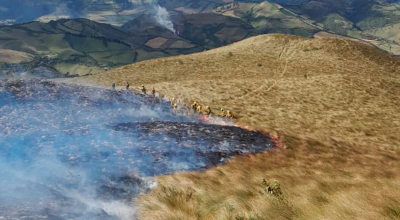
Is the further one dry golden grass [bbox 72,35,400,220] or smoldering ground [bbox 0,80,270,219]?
smoldering ground [bbox 0,80,270,219]

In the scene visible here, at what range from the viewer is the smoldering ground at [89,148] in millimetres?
14688

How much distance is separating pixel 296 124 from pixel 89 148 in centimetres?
2587

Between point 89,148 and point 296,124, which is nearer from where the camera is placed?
point 89,148

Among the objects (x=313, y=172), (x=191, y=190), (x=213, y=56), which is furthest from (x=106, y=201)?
(x=213, y=56)

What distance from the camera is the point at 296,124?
1538 inches

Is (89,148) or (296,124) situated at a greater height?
(89,148)

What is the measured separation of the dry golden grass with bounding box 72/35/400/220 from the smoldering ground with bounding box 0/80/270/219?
2.23 m

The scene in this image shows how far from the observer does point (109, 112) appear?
35.8 meters

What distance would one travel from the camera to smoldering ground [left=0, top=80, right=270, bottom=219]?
14.7 meters

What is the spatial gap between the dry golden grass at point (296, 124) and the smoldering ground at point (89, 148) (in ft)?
7.30

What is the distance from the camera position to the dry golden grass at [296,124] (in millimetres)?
13781

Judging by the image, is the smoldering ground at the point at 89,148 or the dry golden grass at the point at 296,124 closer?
the dry golden grass at the point at 296,124

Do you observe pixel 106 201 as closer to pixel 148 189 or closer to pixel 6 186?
pixel 148 189

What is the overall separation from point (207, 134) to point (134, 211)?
637 inches
